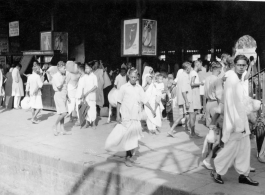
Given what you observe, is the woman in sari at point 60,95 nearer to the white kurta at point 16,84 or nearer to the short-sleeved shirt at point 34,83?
the short-sleeved shirt at point 34,83

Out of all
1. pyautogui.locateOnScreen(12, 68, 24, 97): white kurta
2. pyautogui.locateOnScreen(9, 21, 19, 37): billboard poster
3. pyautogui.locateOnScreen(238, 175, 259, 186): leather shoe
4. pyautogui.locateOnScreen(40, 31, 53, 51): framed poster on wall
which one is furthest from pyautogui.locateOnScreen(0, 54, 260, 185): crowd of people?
pyautogui.locateOnScreen(9, 21, 19, 37): billboard poster

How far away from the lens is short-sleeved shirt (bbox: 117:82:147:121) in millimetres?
5621

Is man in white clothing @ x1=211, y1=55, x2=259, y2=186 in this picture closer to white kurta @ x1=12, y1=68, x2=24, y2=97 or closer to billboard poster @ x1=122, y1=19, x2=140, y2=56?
billboard poster @ x1=122, y1=19, x2=140, y2=56

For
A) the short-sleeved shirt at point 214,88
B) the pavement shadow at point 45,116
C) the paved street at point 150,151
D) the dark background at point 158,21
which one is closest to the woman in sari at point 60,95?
the paved street at point 150,151

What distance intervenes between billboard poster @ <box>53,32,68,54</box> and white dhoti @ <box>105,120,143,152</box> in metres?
8.99

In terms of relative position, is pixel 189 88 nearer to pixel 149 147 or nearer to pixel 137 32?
pixel 149 147

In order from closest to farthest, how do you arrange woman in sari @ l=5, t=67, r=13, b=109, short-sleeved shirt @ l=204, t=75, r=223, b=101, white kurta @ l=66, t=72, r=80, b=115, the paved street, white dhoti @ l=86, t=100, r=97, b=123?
the paved street → short-sleeved shirt @ l=204, t=75, r=223, b=101 → white dhoti @ l=86, t=100, r=97, b=123 → white kurta @ l=66, t=72, r=80, b=115 → woman in sari @ l=5, t=67, r=13, b=109

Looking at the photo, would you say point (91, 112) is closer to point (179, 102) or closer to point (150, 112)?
point (150, 112)

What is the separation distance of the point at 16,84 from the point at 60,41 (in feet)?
8.64

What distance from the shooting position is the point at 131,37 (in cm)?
1006

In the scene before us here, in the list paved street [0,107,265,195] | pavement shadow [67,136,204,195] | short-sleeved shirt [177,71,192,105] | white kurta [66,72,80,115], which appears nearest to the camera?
paved street [0,107,265,195]

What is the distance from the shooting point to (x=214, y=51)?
13.8 metres

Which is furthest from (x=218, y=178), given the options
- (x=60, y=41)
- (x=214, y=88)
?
(x=60, y=41)

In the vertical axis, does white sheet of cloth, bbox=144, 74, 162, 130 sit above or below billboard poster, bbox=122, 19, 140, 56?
below
